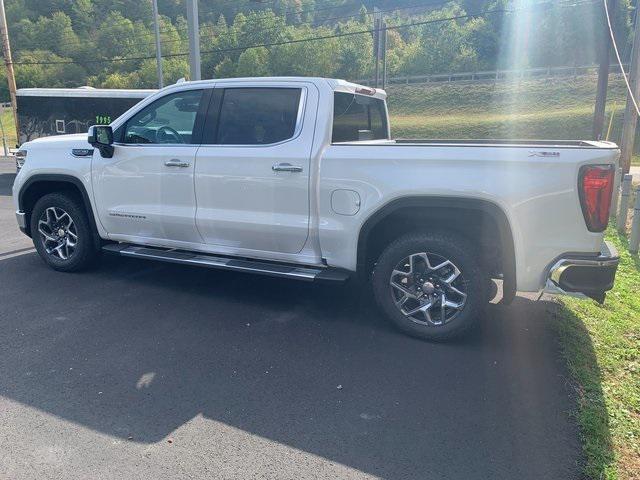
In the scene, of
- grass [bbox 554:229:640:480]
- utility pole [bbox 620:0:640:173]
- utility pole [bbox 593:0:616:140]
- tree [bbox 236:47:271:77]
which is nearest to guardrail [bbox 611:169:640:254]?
utility pole [bbox 620:0:640:173]

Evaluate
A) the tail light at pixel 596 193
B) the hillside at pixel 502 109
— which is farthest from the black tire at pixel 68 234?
the hillside at pixel 502 109

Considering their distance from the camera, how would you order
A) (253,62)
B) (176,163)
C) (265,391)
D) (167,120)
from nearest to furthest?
(265,391)
(176,163)
(167,120)
(253,62)

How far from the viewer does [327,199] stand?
14.4ft

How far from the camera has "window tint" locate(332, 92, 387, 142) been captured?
4781 mm

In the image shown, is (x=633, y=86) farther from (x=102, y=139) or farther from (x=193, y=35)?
(x=102, y=139)

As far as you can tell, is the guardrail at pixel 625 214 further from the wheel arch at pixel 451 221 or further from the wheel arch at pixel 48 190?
the wheel arch at pixel 48 190

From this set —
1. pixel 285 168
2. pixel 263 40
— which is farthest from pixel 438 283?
pixel 263 40

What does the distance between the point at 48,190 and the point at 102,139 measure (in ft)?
4.19

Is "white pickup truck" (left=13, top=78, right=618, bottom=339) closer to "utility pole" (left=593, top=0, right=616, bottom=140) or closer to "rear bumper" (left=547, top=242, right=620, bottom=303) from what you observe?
"rear bumper" (left=547, top=242, right=620, bottom=303)

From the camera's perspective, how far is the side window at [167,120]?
5.11m

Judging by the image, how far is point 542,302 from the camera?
5188 millimetres

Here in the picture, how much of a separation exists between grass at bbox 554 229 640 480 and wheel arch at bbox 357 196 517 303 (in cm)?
72

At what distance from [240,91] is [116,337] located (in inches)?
93.4

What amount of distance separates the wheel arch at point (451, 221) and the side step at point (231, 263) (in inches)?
11.9
